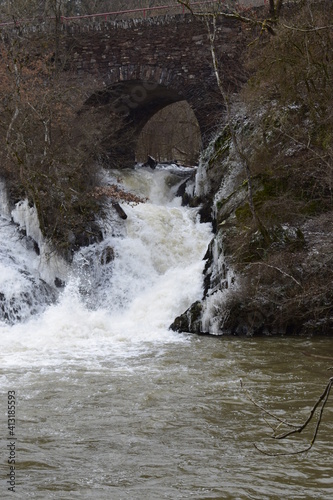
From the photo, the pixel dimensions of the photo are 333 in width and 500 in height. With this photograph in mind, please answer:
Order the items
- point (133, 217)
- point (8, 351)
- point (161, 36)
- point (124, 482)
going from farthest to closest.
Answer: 1. point (161, 36)
2. point (133, 217)
3. point (8, 351)
4. point (124, 482)

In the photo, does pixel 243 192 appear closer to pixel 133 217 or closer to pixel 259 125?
pixel 259 125

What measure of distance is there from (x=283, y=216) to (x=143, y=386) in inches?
221

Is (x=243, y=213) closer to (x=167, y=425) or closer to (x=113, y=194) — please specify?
(x=113, y=194)

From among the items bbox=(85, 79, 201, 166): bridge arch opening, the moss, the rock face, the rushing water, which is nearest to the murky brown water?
the rushing water

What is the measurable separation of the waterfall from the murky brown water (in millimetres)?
1978

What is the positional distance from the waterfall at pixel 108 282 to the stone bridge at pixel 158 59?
12.7 ft

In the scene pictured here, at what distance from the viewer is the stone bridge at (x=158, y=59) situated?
20031 millimetres

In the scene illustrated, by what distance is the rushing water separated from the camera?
5.91 meters

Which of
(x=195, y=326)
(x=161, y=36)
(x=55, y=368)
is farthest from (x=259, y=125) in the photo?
(x=55, y=368)

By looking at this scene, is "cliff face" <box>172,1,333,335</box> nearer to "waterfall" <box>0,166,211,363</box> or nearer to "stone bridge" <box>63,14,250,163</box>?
"waterfall" <box>0,166,211,363</box>

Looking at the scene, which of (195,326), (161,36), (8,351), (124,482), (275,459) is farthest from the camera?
(161,36)

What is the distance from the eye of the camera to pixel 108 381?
9469 mm

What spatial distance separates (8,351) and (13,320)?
2468mm

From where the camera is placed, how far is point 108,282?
15945 millimetres
